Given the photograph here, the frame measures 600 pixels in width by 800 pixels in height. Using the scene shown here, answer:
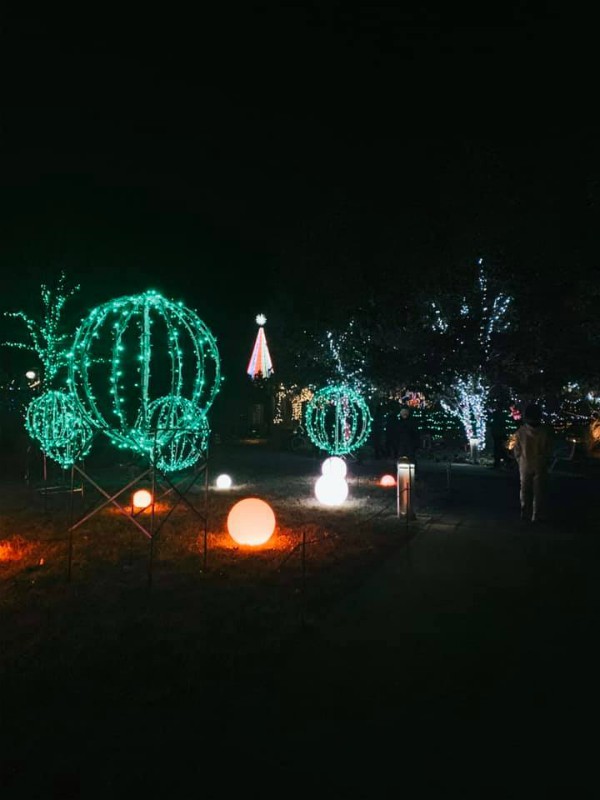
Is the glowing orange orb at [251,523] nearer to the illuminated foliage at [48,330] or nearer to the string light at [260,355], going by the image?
the illuminated foliage at [48,330]

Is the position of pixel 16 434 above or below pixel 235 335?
below

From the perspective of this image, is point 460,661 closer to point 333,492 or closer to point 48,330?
point 333,492

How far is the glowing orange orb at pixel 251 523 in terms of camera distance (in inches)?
344

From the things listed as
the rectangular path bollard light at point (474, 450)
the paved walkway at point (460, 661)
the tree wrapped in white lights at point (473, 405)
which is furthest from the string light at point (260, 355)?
the paved walkway at point (460, 661)

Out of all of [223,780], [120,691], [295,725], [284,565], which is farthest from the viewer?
[284,565]

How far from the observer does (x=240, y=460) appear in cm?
2473

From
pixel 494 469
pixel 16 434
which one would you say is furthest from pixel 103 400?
pixel 494 469

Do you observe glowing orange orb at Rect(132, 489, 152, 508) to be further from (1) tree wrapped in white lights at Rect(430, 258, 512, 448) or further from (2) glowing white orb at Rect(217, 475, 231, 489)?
(1) tree wrapped in white lights at Rect(430, 258, 512, 448)

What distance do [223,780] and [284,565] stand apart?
176 inches

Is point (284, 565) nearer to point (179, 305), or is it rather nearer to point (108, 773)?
point (179, 305)

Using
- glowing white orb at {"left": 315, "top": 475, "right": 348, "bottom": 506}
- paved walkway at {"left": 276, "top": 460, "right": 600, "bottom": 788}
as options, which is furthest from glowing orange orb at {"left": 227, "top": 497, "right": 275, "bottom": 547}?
glowing white orb at {"left": 315, "top": 475, "right": 348, "bottom": 506}

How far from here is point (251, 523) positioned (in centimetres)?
872

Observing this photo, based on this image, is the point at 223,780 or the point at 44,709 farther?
the point at 44,709

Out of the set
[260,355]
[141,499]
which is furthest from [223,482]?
[260,355]
